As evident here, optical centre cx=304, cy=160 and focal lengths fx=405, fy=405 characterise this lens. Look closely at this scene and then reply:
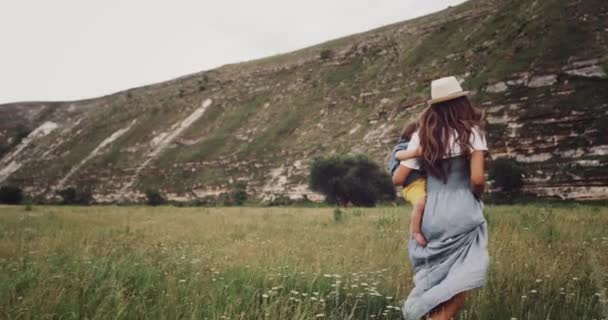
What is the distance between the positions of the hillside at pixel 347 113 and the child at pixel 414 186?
1173 inches

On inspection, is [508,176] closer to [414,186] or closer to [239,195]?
[239,195]

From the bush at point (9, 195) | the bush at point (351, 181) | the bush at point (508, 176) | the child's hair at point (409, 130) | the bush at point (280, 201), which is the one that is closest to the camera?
the child's hair at point (409, 130)

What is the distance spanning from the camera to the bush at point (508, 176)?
2992cm

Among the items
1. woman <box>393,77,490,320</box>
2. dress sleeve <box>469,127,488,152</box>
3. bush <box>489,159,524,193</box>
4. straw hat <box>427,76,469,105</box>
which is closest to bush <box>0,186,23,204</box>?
bush <box>489,159,524,193</box>

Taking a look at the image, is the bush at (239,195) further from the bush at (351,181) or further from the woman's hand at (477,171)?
the woman's hand at (477,171)

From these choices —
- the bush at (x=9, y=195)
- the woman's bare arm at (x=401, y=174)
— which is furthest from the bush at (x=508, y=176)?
the bush at (x=9, y=195)

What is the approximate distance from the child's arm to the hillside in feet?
98.4

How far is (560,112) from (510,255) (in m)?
33.3

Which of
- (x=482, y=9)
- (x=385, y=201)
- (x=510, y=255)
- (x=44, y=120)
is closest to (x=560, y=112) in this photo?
(x=385, y=201)

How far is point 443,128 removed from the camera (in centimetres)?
314

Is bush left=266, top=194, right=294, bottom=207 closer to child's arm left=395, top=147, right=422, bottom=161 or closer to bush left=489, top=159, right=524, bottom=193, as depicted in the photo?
bush left=489, top=159, right=524, bottom=193

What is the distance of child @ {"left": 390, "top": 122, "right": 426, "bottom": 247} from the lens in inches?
125

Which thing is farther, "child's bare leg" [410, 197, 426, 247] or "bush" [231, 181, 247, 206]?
"bush" [231, 181, 247, 206]

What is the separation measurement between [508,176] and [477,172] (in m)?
30.5
